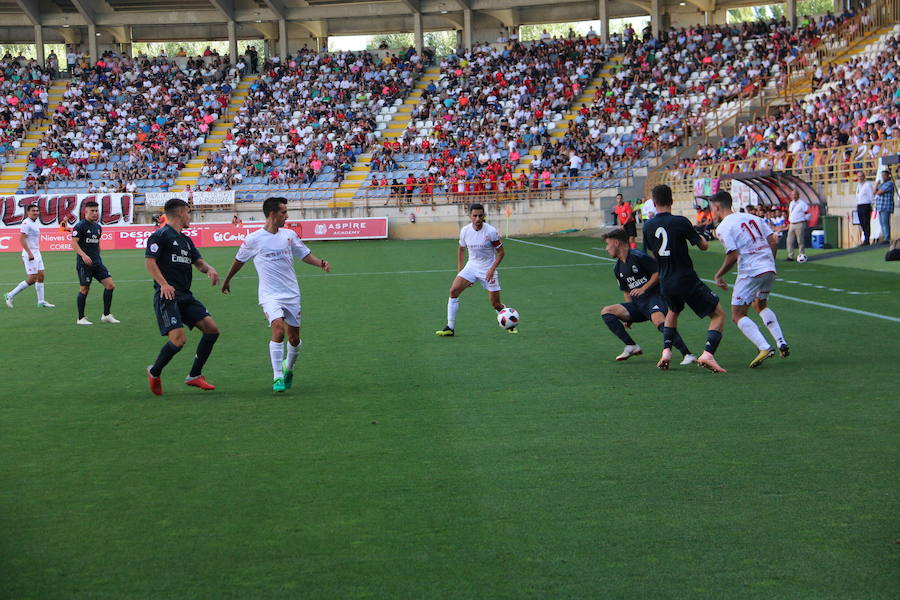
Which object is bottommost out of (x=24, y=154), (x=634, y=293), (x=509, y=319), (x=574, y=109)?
(x=509, y=319)

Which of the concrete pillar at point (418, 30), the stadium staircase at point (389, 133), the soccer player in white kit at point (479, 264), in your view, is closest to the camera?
the soccer player in white kit at point (479, 264)

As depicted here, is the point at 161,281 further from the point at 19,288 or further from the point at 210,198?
the point at 210,198

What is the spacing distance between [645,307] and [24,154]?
50422 mm

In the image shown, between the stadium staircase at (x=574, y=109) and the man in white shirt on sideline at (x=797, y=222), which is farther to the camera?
the stadium staircase at (x=574, y=109)

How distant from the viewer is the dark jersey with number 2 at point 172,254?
9.41 meters

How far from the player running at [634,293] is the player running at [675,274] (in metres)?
0.24

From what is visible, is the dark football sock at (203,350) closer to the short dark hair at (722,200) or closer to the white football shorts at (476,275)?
the white football shorts at (476,275)

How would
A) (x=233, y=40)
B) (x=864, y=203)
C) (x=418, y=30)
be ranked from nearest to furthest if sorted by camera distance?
(x=864, y=203)
(x=418, y=30)
(x=233, y=40)

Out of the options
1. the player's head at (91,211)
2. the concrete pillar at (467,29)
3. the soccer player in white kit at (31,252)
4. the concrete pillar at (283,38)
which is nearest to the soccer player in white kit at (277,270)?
the player's head at (91,211)

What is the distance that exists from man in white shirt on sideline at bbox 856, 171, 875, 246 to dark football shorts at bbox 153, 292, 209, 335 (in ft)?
65.6

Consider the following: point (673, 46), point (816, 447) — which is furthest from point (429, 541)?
point (673, 46)

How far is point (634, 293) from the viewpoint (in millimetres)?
10820

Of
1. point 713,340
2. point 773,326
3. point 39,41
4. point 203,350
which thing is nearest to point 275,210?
point 203,350

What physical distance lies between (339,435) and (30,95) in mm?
56966
